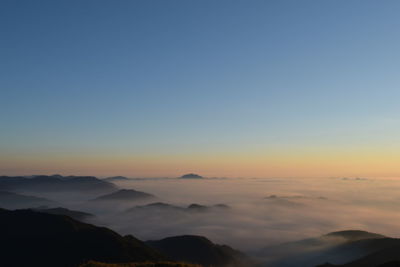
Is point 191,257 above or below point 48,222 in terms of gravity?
below

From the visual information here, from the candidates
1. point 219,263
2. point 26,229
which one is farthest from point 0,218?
point 219,263

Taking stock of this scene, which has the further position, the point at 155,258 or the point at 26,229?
the point at 26,229

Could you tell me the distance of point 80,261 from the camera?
126 m

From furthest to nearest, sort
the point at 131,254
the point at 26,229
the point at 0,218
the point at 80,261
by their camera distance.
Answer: the point at 0,218 < the point at 26,229 < the point at 131,254 < the point at 80,261

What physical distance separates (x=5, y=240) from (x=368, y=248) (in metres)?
185

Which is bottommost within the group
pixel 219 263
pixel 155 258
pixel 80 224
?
pixel 219 263

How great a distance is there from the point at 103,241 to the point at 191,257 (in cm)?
6509

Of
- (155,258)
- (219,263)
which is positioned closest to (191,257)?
(219,263)

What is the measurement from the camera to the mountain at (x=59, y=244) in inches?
5123

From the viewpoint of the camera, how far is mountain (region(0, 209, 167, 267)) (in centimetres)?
13012

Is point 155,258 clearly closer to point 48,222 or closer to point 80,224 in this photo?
point 80,224

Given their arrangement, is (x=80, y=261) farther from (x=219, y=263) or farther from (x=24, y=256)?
(x=219, y=263)

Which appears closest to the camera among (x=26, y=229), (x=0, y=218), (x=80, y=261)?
(x=80, y=261)

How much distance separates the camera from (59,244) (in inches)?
5492
